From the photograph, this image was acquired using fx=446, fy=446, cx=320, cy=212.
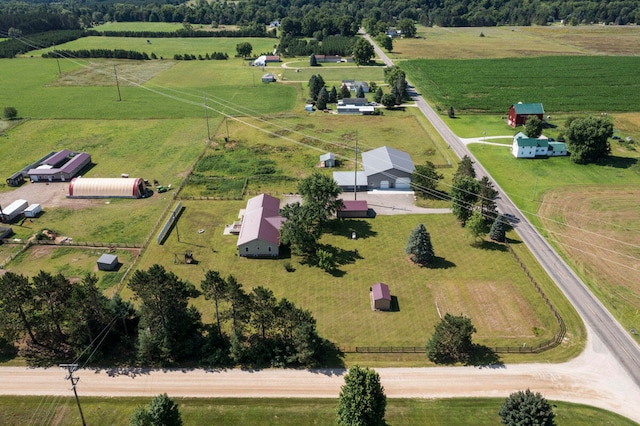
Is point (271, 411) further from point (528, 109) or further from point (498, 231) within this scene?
point (528, 109)

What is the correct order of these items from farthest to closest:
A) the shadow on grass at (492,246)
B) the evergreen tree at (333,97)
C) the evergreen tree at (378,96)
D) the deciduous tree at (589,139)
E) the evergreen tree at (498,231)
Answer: the evergreen tree at (378,96)
the evergreen tree at (333,97)
the deciduous tree at (589,139)
the evergreen tree at (498,231)
the shadow on grass at (492,246)

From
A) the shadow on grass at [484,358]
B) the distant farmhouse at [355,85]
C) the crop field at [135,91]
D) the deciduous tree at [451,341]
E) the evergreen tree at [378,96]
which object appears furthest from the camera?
the distant farmhouse at [355,85]

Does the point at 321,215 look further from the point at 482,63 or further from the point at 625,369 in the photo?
the point at 482,63

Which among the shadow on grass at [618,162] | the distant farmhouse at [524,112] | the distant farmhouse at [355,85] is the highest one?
the distant farmhouse at [355,85]

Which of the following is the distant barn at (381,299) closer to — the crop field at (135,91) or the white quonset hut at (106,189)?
the white quonset hut at (106,189)

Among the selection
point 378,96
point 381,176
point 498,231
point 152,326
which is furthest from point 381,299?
point 378,96

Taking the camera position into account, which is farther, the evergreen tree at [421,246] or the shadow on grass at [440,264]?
the shadow on grass at [440,264]

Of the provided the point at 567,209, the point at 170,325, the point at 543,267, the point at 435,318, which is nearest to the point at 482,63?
the point at 567,209

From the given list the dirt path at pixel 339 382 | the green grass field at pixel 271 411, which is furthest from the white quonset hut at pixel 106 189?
the green grass field at pixel 271 411
